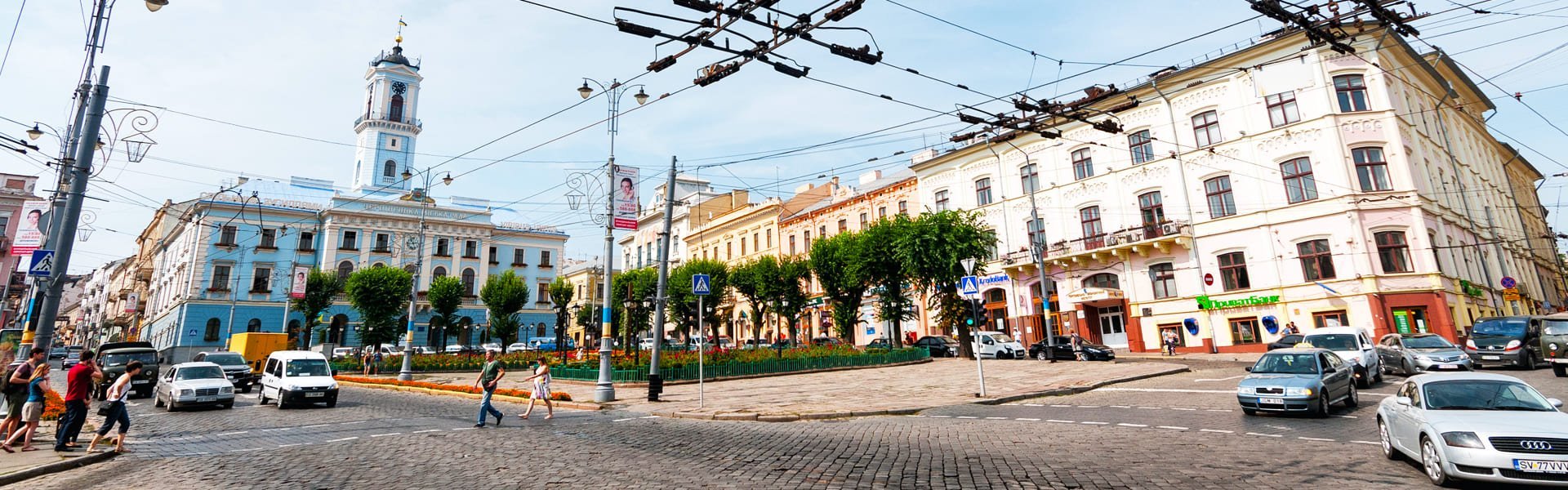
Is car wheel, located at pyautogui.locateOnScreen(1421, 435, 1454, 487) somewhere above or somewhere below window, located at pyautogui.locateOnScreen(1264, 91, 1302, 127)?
below

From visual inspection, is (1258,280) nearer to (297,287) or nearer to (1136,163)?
(1136,163)

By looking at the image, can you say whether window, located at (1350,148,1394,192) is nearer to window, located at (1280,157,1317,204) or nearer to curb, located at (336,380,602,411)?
window, located at (1280,157,1317,204)

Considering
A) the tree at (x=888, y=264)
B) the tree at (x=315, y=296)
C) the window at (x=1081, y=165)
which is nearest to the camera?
the tree at (x=888, y=264)

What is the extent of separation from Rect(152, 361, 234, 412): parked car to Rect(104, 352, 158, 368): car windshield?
709 cm

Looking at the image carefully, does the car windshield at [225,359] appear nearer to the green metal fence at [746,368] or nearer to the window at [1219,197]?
the green metal fence at [746,368]

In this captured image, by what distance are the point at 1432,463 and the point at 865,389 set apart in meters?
14.1

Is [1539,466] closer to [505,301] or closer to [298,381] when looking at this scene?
[298,381]

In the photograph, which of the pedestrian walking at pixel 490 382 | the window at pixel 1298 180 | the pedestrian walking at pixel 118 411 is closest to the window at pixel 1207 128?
the window at pixel 1298 180

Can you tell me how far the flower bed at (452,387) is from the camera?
60.5 ft

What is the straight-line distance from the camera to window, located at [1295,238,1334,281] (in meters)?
29.0

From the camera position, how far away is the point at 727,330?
203 feet

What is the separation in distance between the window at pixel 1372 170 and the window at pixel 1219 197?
15.4 feet

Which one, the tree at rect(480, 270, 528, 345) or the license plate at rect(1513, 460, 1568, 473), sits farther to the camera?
the tree at rect(480, 270, 528, 345)

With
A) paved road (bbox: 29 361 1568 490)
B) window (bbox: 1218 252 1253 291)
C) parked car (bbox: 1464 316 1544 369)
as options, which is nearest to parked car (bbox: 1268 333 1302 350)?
parked car (bbox: 1464 316 1544 369)
